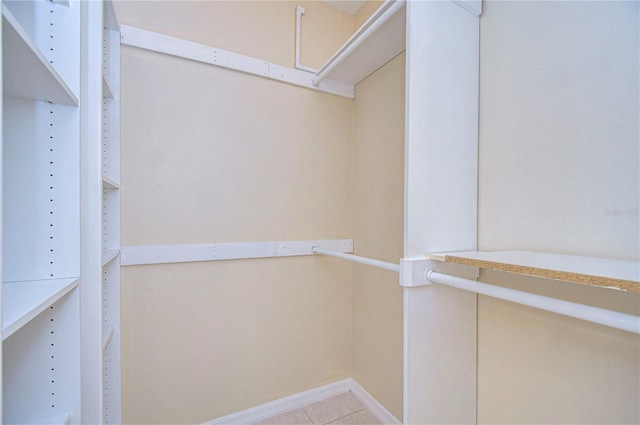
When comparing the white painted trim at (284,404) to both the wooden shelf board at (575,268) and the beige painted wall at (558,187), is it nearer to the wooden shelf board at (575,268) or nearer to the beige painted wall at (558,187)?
the beige painted wall at (558,187)

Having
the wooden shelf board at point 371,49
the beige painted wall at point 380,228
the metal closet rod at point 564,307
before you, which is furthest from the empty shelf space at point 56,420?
the wooden shelf board at point 371,49

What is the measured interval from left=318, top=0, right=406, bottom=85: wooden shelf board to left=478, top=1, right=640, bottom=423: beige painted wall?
15.2 inches

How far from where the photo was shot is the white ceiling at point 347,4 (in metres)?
1.90

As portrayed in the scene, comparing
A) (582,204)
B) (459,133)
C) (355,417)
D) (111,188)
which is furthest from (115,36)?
(355,417)

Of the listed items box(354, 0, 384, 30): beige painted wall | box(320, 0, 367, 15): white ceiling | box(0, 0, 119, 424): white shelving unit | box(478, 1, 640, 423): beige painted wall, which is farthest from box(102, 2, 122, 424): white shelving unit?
box(478, 1, 640, 423): beige painted wall

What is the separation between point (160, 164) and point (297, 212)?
2.68 feet

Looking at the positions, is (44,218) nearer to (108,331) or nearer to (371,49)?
(108,331)

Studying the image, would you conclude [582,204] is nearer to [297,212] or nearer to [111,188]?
[297,212]

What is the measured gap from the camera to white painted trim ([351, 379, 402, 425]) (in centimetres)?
165

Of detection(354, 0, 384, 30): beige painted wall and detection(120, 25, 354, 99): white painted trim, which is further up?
detection(354, 0, 384, 30): beige painted wall

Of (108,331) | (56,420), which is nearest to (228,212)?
(108,331)

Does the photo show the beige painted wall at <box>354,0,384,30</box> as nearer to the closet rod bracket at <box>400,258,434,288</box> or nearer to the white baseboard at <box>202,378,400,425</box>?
the closet rod bracket at <box>400,258,434,288</box>

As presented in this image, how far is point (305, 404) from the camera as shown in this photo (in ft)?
5.97

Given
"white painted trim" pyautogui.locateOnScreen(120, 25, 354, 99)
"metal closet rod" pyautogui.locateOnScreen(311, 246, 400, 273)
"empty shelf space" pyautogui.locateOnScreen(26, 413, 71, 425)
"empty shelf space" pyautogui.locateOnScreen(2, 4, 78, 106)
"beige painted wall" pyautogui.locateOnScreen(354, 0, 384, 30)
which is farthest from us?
"beige painted wall" pyautogui.locateOnScreen(354, 0, 384, 30)
